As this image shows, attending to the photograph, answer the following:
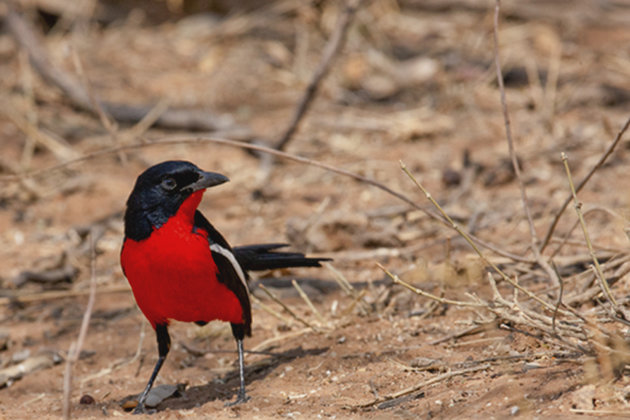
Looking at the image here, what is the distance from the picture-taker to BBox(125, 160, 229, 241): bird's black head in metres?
3.49

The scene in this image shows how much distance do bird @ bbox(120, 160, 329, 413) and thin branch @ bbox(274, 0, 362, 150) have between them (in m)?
2.90

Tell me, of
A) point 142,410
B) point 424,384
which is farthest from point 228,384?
point 424,384

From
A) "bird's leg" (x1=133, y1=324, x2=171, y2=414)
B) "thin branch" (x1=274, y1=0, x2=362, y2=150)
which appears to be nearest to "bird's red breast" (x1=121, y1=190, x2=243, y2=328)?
"bird's leg" (x1=133, y1=324, x2=171, y2=414)

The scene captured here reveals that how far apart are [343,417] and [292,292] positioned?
193cm

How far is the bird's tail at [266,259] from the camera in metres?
4.00

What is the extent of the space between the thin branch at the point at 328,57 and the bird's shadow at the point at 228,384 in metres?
2.95

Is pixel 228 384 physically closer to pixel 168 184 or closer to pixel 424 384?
pixel 168 184

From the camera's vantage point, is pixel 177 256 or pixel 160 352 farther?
pixel 160 352

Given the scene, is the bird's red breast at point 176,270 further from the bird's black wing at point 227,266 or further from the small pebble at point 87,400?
the small pebble at point 87,400

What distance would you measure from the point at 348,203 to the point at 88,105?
3.41m

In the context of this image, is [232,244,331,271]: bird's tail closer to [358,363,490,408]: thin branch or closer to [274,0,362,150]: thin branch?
[358,363,490,408]: thin branch

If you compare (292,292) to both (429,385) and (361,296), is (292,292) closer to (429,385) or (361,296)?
(361,296)

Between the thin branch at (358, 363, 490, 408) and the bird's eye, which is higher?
the bird's eye

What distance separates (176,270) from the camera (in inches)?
134
